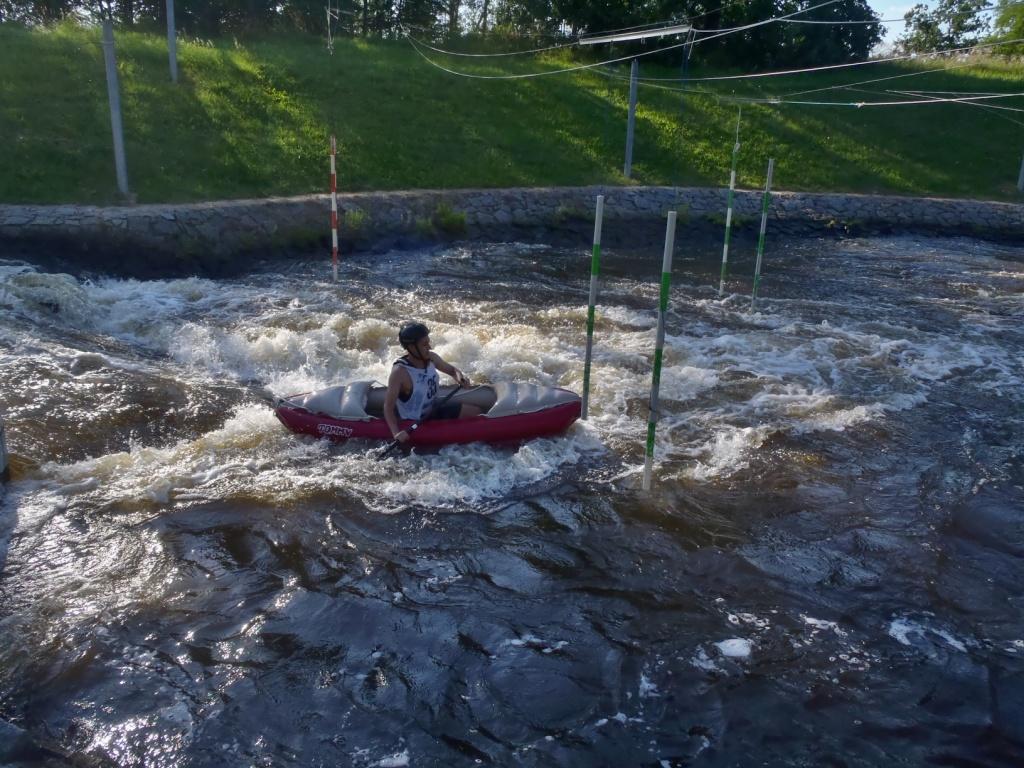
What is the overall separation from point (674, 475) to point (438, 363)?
1875 mm

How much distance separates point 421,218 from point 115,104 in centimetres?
463

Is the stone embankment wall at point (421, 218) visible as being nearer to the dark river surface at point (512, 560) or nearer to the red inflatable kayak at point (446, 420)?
the dark river surface at point (512, 560)

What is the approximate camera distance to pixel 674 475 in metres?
5.71

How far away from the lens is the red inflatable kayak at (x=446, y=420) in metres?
5.95

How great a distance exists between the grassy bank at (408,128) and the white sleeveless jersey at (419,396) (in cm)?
790

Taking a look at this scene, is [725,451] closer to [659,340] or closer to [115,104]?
[659,340]

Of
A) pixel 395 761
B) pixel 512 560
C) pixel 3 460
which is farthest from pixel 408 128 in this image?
pixel 395 761

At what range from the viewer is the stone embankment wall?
10836 millimetres

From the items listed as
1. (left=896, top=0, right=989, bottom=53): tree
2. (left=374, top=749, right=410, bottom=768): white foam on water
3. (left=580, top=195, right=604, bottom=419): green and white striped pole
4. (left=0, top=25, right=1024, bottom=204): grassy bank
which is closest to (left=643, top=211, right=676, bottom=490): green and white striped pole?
(left=580, top=195, right=604, bottom=419): green and white striped pole

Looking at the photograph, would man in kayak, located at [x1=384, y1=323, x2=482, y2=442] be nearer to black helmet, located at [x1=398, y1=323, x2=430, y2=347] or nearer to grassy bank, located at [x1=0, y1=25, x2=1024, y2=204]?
black helmet, located at [x1=398, y1=323, x2=430, y2=347]

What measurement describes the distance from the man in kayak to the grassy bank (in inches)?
311

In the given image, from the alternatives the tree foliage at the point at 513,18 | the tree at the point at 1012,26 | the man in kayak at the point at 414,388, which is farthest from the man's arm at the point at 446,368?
the tree at the point at 1012,26

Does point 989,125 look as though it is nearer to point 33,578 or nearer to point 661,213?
point 661,213

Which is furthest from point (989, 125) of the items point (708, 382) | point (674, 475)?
point (674, 475)
